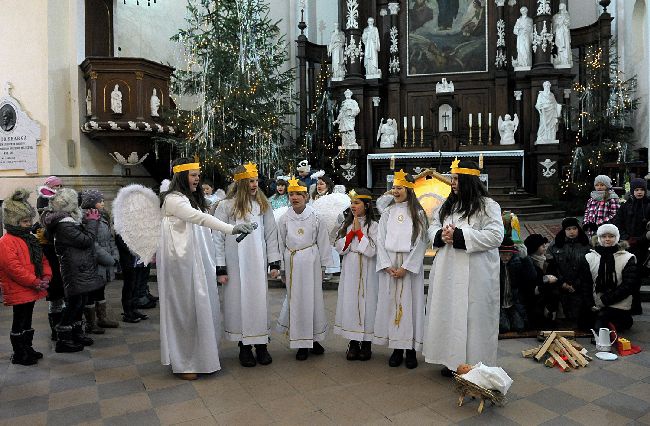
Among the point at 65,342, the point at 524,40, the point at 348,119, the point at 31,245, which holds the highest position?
the point at 524,40

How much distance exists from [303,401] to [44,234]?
145 inches

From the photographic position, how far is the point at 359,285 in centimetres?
514

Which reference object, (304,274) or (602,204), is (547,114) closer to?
(602,204)

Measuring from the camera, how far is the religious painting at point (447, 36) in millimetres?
16016

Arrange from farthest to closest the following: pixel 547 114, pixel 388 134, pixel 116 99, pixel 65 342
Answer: pixel 388 134
pixel 547 114
pixel 116 99
pixel 65 342

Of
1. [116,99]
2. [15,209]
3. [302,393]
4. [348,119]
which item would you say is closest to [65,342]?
[15,209]

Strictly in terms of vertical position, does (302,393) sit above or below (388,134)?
below

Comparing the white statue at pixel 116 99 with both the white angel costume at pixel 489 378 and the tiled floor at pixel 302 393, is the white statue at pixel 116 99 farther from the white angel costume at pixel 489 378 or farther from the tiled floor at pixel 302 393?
the white angel costume at pixel 489 378

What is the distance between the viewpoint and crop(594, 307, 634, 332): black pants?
5.74 m

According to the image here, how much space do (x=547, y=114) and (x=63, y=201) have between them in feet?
43.3

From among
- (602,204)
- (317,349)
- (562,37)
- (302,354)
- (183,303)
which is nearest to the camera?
(183,303)

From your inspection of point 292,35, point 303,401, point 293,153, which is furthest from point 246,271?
point 292,35

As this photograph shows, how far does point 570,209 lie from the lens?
14055 mm

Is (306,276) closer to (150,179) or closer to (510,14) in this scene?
(150,179)
